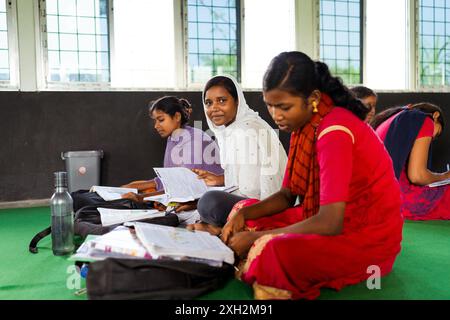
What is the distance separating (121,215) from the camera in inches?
83.6

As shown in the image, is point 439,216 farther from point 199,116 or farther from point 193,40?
point 193,40

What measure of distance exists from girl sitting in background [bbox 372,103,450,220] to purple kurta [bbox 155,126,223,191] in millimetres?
1133

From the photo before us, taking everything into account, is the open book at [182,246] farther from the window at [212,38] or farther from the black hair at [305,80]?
the window at [212,38]

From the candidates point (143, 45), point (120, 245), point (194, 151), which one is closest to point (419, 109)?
point (194, 151)

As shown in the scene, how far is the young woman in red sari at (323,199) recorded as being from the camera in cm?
128

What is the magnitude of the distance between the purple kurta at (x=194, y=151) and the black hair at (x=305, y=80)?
1.44 m

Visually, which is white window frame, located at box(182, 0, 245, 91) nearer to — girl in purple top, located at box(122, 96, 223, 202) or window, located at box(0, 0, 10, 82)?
girl in purple top, located at box(122, 96, 223, 202)

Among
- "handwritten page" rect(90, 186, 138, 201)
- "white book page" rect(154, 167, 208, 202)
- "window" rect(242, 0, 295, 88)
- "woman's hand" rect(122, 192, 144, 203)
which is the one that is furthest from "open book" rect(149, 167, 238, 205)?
"window" rect(242, 0, 295, 88)

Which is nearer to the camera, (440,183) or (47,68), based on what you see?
(440,183)

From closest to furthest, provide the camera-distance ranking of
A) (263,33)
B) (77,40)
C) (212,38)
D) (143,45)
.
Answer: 1. (77,40)
2. (143,45)
3. (212,38)
4. (263,33)

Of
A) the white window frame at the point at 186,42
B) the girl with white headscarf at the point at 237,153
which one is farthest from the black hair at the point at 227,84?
the white window frame at the point at 186,42

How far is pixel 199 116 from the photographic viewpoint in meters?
4.34

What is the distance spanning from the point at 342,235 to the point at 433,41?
456 centimetres

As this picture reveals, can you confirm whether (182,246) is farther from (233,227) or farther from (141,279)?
(233,227)
